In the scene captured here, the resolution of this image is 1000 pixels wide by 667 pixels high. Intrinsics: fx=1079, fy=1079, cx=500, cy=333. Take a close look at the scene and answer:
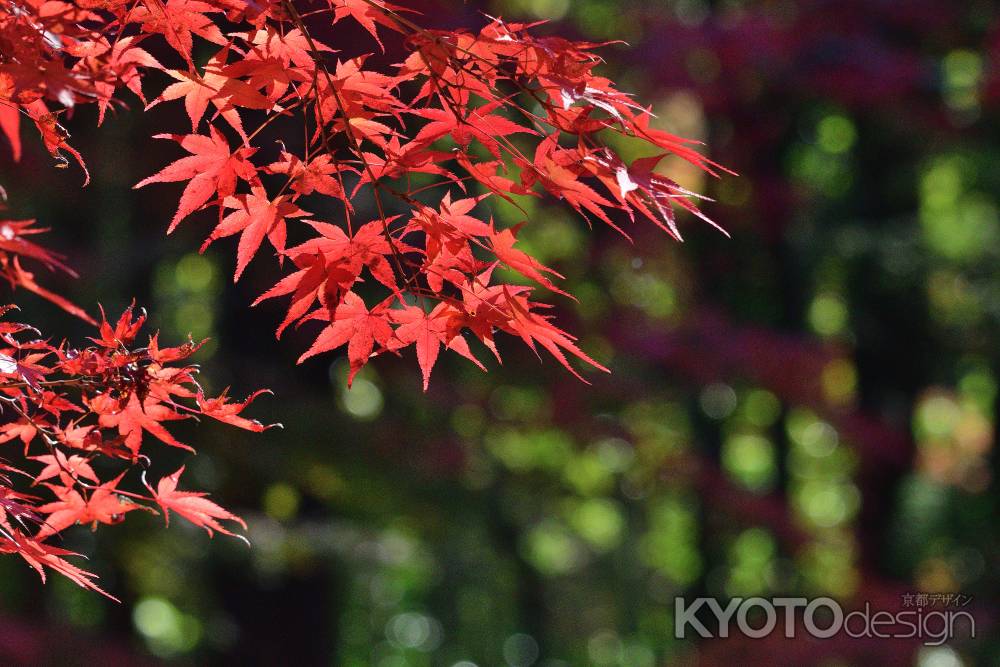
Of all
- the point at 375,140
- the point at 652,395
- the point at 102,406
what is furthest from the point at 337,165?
the point at 652,395

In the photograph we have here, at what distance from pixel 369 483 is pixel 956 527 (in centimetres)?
475

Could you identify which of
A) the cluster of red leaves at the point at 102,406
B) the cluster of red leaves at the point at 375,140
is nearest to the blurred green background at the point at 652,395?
the cluster of red leaves at the point at 102,406

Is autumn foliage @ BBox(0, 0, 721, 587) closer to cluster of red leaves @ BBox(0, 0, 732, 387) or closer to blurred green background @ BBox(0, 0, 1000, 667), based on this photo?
cluster of red leaves @ BBox(0, 0, 732, 387)

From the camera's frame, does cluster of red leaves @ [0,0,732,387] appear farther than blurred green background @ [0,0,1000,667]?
No

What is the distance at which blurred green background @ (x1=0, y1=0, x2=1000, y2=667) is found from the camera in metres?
4.55

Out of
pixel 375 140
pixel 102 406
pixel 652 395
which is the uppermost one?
pixel 375 140

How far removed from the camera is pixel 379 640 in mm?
10078

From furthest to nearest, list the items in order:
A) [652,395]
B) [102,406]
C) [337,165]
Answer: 1. [652,395]
2. [102,406]
3. [337,165]

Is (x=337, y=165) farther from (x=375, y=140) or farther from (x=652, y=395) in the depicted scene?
(x=652, y=395)

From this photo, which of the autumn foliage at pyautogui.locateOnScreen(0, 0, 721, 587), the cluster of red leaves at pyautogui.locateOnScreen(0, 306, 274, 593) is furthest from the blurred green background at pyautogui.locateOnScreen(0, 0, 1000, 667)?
the autumn foliage at pyautogui.locateOnScreen(0, 0, 721, 587)

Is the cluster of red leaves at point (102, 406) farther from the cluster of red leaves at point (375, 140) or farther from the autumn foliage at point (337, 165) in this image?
the cluster of red leaves at point (375, 140)

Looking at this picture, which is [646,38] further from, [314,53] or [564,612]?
[314,53]

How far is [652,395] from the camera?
5.65 metres

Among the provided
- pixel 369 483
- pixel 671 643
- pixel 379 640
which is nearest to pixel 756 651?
pixel 369 483
